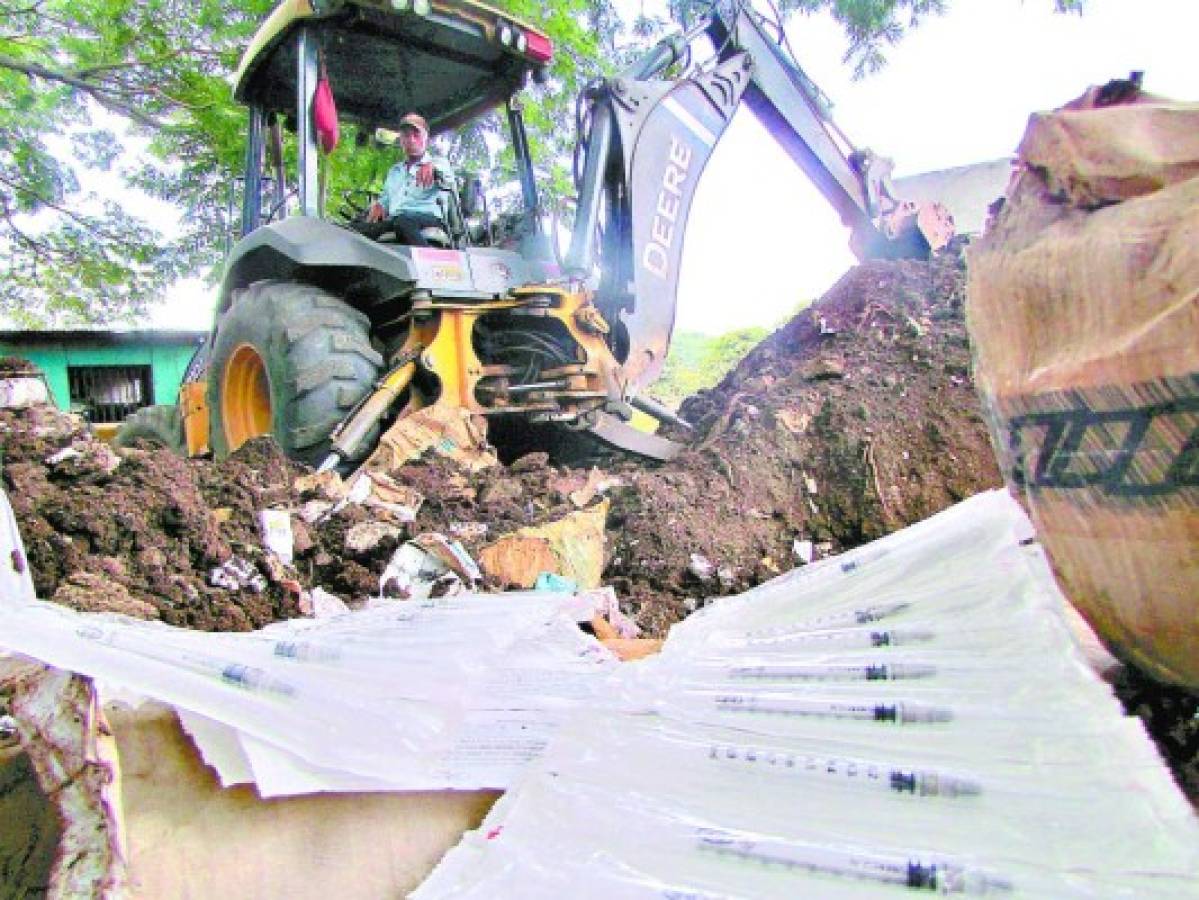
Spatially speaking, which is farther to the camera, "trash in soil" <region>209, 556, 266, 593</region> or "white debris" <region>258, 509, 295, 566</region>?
"white debris" <region>258, 509, 295, 566</region>

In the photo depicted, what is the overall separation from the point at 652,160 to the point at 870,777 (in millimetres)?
4255

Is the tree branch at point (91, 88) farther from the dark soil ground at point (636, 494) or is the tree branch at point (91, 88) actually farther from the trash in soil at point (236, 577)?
the trash in soil at point (236, 577)

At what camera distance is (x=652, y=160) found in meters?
4.84

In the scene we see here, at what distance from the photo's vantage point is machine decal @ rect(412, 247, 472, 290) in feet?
13.6

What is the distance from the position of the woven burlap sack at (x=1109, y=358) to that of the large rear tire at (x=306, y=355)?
3.25m

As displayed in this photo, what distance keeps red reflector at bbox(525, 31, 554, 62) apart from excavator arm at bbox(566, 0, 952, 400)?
1.33 ft

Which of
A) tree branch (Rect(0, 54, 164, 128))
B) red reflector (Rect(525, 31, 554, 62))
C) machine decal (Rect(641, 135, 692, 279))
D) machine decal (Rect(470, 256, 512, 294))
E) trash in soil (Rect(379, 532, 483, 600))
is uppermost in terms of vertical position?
tree branch (Rect(0, 54, 164, 128))

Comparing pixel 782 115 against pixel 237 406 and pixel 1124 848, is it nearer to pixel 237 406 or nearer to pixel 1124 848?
pixel 237 406

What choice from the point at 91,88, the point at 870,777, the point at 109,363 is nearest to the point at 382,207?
the point at 870,777

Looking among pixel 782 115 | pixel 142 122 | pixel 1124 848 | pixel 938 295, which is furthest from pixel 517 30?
pixel 142 122

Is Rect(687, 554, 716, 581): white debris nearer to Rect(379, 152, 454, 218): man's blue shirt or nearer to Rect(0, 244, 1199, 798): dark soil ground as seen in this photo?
Rect(0, 244, 1199, 798): dark soil ground

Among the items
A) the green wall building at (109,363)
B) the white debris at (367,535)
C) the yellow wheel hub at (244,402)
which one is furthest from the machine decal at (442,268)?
the green wall building at (109,363)

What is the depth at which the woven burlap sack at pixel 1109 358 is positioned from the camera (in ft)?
2.81

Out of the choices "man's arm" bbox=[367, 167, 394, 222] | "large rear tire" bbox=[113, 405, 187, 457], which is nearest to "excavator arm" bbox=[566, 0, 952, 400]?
"man's arm" bbox=[367, 167, 394, 222]
